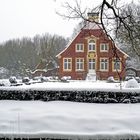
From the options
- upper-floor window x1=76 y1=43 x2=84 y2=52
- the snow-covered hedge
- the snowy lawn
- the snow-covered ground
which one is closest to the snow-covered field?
the snowy lawn

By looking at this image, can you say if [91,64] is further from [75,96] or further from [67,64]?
Result: [75,96]

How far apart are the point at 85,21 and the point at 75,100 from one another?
18.0 ft

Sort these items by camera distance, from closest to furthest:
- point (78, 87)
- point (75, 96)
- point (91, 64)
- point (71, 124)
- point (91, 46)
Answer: point (71, 124)
point (75, 96)
point (78, 87)
point (91, 64)
point (91, 46)

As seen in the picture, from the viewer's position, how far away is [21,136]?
440 inches

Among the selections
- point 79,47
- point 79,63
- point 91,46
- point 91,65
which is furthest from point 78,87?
point 91,46

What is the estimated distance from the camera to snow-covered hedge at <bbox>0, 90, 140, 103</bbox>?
1824 centimetres

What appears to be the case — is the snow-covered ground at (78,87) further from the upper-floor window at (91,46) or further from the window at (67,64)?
the upper-floor window at (91,46)

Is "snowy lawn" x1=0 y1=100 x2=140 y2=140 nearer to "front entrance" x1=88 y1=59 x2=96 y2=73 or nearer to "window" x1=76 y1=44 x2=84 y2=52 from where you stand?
"front entrance" x1=88 y1=59 x2=96 y2=73

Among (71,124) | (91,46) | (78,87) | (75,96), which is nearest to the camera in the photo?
(71,124)

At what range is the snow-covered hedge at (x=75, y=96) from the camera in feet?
59.8

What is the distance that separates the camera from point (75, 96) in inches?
734

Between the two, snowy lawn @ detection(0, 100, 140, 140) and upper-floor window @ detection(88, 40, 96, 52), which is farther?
upper-floor window @ detection(88, 40, 96, 52)

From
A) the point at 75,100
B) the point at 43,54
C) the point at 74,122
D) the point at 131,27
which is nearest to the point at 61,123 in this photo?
the point at 74,122

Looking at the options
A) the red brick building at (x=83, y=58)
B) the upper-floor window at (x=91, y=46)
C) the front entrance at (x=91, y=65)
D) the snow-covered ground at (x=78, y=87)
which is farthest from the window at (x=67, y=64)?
the snow-covered ground at (x=78, y=87)
